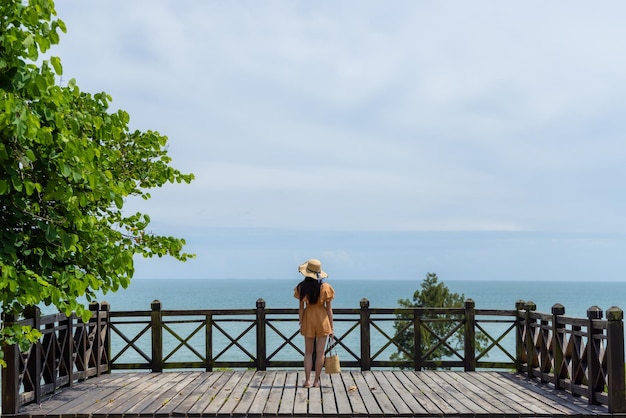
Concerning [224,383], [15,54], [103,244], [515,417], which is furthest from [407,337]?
[15,54]

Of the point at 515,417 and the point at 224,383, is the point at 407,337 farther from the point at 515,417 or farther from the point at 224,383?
the point at 515,417

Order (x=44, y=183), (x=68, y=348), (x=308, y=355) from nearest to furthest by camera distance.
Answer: (x=44, y=183) < (x=308, y=355) < (x=68, y=348)

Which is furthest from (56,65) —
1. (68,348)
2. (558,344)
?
(558,344)

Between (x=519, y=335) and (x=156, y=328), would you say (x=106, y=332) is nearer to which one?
(x=156, y=328)

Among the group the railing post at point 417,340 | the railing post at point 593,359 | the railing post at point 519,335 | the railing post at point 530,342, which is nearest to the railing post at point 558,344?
the railing post at point 593,359

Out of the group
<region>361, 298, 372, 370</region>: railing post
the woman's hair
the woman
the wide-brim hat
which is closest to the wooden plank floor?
<region>361, 298, 372, 370</region>: railing post

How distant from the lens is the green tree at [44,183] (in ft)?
22.1

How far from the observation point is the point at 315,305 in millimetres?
10891

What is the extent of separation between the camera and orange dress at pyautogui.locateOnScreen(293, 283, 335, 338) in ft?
35.4

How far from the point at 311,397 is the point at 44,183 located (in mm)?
5151

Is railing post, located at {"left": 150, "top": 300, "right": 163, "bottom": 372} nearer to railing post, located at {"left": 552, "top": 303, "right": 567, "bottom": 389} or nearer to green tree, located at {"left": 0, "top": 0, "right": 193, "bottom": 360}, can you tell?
green tree, located at {"left": 0, "top": 0, "right": 193, "bottom": 360}

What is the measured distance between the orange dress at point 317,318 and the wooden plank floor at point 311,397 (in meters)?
0.98

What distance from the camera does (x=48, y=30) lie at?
6852mm

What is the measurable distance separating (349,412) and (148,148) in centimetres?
610
